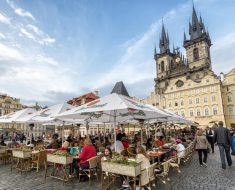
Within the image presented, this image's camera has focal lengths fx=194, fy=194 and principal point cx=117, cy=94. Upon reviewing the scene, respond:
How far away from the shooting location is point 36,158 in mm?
8188

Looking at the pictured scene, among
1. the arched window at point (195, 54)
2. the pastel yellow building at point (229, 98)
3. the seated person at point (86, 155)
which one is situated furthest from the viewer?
the arched window at point (195, 54)

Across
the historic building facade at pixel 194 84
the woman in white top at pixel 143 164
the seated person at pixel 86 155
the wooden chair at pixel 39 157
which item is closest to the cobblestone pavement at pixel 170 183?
the wooden chair at pixel 39 157

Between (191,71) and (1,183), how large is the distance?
64645mm

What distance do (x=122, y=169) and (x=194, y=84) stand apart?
52.6m

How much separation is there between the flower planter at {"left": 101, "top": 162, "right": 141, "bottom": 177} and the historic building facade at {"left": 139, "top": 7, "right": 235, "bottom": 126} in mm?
49822

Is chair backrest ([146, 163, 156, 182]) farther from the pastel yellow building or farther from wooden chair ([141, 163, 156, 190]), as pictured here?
the pastel yellow building

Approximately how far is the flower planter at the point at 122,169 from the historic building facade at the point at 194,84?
163ft

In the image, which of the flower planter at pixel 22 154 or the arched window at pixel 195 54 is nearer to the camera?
the flower planter at pixel 22 154

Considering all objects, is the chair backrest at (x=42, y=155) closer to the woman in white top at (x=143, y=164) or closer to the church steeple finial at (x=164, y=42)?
the woman in white top at (x=143, y=164)

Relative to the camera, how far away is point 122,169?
494 centimetres

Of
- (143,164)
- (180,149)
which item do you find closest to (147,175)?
(143,164)

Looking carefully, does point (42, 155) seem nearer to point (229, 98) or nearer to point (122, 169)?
point (122, 169)

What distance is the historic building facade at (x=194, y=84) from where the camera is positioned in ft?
163

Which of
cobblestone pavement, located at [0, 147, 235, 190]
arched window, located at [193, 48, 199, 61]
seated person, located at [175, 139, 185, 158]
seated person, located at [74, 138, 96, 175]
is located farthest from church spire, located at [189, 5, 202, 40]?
seated person, located at [74, 138, 96, 175]
